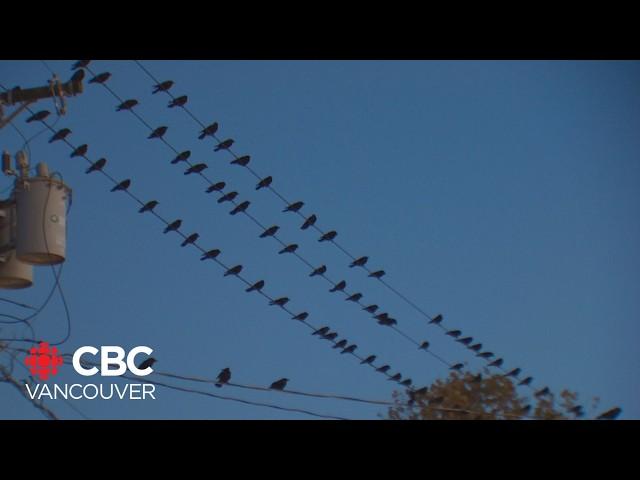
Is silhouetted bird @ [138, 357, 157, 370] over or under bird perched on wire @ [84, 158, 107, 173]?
under

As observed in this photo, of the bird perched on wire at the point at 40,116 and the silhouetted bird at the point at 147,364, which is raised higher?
the bird perched on wire at the point at 40,116

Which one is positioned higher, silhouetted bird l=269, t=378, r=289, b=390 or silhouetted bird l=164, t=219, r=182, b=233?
silhouetted bird l=164, t=219, r=182, b=233

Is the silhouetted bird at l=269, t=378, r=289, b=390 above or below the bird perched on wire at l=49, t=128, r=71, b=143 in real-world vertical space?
below

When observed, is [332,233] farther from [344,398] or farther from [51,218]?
[51,218]

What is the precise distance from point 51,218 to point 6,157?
991 mm

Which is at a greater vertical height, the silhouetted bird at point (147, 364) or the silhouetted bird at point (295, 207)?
the silhouetted bird at point (295, 207)

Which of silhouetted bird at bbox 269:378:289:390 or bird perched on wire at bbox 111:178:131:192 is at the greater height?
bird perched on wire at bbox 111:178:131:192

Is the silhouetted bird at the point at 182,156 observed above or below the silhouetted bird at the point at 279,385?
above

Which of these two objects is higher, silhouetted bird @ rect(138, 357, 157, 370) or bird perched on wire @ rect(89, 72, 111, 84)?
bird perched on wire @ rect(89, 72, 111, 84)

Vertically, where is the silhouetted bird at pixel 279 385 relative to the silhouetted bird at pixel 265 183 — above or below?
below

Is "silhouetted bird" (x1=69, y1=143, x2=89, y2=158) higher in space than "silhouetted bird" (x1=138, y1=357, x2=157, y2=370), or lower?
higher

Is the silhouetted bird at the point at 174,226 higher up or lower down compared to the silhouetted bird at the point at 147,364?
higher up
